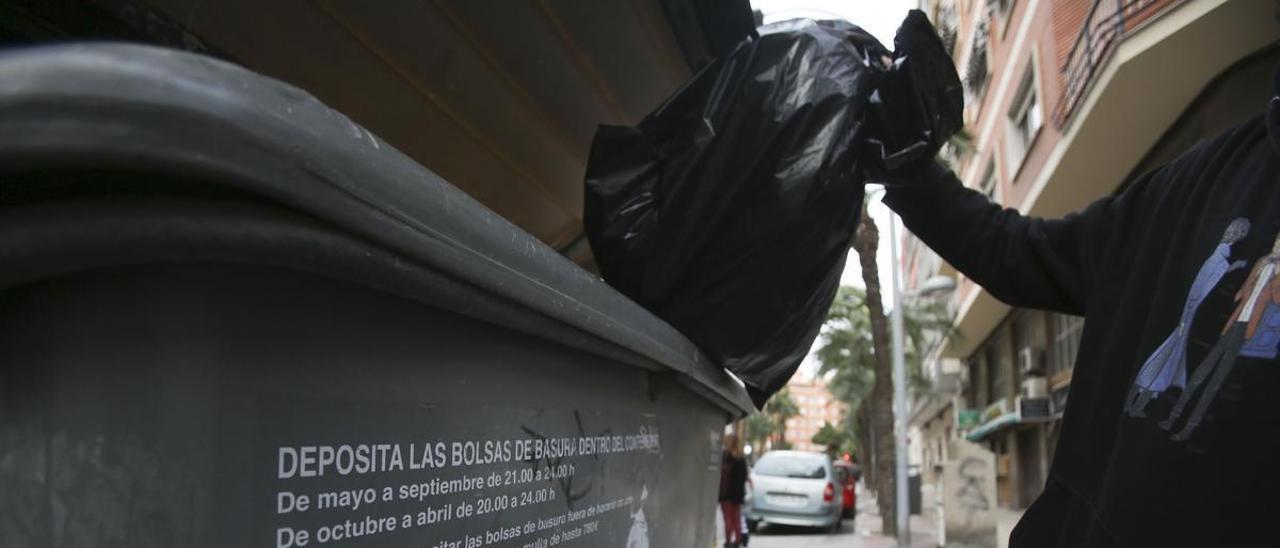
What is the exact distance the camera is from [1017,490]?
22.3m

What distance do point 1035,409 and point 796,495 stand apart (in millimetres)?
5641

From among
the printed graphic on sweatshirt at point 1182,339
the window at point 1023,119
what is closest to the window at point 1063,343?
the window at point 1023,119

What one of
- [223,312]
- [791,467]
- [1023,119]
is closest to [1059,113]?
[1023,119]

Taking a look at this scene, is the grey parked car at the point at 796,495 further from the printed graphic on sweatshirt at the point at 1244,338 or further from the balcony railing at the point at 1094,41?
the printed graphic on sweatshirt at the point at 1244,338

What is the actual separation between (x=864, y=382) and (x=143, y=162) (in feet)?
120

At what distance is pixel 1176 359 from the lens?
1.24m

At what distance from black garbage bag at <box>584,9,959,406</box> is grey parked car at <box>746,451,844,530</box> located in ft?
49.3

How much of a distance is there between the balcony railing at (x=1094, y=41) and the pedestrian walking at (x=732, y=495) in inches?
244

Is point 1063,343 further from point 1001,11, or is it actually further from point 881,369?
point 1001,11

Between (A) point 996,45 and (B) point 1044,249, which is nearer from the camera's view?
(B) point 1044,249

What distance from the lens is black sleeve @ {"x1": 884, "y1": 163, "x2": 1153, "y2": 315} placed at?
5.47 feet

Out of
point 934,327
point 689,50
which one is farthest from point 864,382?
point 689,50

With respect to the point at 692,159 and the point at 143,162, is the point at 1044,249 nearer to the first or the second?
the point at 692,159

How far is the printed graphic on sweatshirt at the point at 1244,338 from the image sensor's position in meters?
1.09
